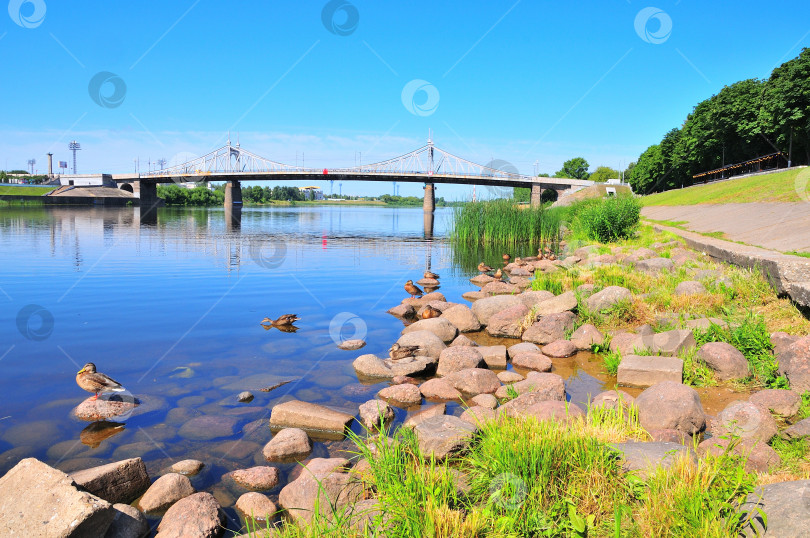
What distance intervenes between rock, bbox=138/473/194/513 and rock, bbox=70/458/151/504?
13 centimetres

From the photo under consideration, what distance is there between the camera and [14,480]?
3629 millimetres

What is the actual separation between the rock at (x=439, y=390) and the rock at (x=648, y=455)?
9.27 ft

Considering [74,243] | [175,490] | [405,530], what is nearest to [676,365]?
[405,530]

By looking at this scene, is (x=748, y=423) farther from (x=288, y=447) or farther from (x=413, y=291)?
(x=413, y=291)

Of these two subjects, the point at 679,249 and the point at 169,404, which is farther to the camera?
the point at 679,249

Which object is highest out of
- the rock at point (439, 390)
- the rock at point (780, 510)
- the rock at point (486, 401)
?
the rock at point (780, 510)

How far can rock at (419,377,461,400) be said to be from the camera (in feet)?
21.6

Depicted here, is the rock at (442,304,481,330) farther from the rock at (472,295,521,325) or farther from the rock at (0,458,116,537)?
the rock at (0,458,116,537)

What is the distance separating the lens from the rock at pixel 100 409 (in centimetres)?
597

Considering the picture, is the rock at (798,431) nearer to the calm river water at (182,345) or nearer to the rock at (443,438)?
the calm river water at (182,345)

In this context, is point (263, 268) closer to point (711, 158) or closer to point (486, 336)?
point (486, 336)

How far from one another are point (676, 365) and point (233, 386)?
→ 5.62 m

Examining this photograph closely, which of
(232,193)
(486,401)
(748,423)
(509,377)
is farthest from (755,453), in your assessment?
(232,193)

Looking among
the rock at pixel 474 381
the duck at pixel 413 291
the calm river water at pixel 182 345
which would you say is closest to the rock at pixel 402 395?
the calm river water at pixel 182 345
